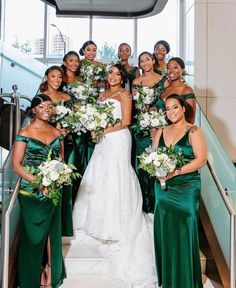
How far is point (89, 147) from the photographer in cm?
518

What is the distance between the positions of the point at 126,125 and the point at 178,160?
1112mm

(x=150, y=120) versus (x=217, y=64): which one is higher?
(x=217, y=64)

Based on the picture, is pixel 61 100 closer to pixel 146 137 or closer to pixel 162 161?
pixel 146 137

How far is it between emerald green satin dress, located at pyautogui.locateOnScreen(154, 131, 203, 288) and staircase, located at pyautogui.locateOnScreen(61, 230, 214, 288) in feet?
1.65

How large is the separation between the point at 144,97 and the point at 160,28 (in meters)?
6.41

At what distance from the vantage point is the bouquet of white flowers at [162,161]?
12.1 ft

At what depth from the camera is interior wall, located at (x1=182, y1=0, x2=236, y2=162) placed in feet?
26.0

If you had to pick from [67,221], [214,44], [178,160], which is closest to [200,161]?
[178,160]

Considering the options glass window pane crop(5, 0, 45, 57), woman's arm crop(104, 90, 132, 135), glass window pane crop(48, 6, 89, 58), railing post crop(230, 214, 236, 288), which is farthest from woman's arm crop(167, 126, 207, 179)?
glass window pane crop(5, 0, 45, 57)

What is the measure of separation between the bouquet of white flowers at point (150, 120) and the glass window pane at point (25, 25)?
695 centimetres

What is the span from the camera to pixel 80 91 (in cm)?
500

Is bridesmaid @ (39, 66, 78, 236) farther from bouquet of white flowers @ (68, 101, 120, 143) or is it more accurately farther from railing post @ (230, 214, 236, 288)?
railing post @ (230, 214, 236, 288)

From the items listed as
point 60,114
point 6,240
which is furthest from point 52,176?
point 60,114

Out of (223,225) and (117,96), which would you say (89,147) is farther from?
(223,225)
